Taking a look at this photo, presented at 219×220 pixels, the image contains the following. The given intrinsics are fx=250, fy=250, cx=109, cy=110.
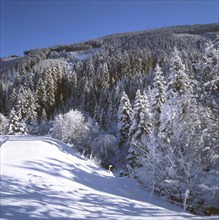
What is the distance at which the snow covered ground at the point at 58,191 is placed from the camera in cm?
708

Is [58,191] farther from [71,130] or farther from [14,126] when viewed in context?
[14,126]

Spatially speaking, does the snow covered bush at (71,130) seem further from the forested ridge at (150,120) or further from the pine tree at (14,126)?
the pine tree at (14,126)

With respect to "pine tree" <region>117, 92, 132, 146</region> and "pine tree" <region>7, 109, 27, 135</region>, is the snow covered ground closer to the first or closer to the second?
"pine tree" <region>117, 92, 132, 146</region>

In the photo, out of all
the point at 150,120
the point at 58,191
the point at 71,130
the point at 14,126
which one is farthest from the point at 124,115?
the point at 58,191

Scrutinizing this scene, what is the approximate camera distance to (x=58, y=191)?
891 centimetres

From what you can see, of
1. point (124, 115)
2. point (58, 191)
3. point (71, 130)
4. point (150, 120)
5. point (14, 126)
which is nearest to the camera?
point (58, 191)

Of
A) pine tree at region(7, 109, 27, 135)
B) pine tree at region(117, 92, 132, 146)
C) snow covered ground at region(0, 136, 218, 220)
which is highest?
pine tree at region(117, 92, 132, 146)

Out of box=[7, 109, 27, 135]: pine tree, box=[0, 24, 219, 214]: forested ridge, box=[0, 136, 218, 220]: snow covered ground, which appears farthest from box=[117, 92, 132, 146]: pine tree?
box=[0, 136, 218, 220]: snow covered ground

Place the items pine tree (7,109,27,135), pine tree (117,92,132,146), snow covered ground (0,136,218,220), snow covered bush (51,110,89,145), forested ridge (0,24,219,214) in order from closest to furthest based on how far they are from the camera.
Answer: snow covered ground (0,136,218,220), forested ridge (0,24,219,214), pine tree (117,92,132,146), pine tree (7,109,27,135), snow covered bush (51,110,89,145)

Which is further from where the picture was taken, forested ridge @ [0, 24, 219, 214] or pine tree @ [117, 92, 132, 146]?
pine tree @ [117, 92, 132, 146]

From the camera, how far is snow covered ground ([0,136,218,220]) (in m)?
7.08

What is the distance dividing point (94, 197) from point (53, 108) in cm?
7051

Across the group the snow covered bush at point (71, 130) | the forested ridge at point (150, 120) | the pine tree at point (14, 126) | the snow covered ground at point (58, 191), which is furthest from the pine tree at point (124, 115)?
the snow covered ground at point (58, 191)

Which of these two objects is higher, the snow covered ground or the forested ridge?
the forested ridge
